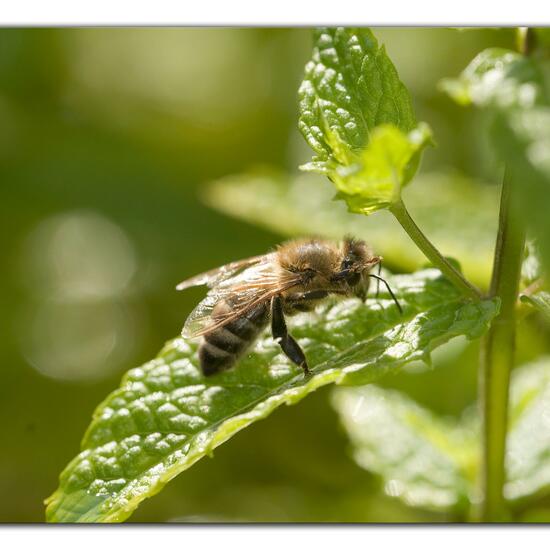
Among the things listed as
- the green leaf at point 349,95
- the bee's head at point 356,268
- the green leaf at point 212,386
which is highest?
the green leaf at point 349,95

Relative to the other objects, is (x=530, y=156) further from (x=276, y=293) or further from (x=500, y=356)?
(x=276, y=293)

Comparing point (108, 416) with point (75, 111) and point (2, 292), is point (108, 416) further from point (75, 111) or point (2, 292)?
point (75, 111)

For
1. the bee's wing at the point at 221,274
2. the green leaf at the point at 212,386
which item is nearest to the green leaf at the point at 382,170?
the green leaf at the point at 212,386

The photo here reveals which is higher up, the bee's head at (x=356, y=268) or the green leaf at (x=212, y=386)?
the bee's head at (x=356, y=268)

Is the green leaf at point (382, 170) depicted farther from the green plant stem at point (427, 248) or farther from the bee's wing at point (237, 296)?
the bee's wing at point (237, 296)

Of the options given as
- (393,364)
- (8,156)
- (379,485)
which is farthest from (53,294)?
(393,364)

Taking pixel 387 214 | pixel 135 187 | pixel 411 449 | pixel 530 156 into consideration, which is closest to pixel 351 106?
pixel 530 156

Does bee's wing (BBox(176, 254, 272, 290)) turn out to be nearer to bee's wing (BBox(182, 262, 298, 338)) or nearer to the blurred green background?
bee's wing (BBox(182, 262, 298, 338))

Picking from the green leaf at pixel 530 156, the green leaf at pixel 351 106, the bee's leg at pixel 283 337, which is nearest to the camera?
the green leaf at pixel 530 156
